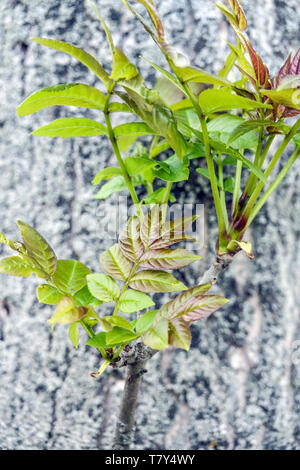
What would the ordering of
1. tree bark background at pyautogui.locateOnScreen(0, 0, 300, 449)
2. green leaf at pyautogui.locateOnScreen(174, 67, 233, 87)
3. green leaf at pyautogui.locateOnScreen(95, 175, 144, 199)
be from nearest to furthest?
green leaf at pyautogui.locateOnScreen(174, 67, 233, 87), green leaf at pyautogui.locateOnScreen(95, 175, 144, 199), tree bark background at pyautogui.locateOnScreen(0, 0, 300, 449)

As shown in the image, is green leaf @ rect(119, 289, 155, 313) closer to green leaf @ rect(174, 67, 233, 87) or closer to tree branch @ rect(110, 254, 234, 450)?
tree branch @ rect(110, 254, 234, 450)

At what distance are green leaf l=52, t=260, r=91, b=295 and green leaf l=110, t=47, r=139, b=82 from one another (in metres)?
0.23

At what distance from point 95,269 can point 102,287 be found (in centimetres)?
27

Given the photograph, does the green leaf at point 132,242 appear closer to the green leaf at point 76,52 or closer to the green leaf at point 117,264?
the green leaf at point 117,264

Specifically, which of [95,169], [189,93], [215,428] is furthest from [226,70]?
[215,428]

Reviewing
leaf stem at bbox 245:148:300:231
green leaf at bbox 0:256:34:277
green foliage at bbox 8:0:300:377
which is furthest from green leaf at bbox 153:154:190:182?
green leaf at bbox 0:256:34:277

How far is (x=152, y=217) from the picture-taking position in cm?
42

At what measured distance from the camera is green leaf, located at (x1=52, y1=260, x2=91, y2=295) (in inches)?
17.6

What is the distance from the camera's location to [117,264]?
0.45 meters

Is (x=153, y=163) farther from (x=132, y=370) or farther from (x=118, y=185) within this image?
(x=132, y=370)

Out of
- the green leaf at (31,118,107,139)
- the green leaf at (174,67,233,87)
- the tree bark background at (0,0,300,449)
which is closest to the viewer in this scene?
the green leaf at (174,67,233,87)

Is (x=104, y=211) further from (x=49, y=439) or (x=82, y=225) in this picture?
(x=49, y=439)

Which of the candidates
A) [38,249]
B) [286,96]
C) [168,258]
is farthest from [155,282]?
[286,96]

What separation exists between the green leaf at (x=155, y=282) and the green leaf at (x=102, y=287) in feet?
0.08
